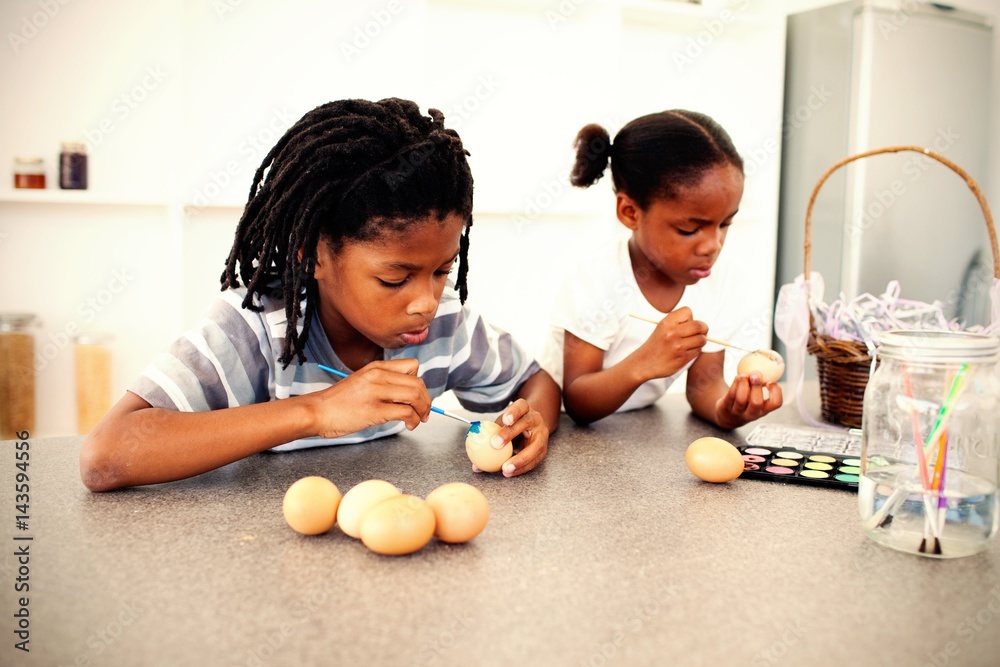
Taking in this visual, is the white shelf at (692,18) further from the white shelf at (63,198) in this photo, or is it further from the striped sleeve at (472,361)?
the striped sleeve at (472,361)

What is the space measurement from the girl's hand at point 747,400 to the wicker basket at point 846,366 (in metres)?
0.14

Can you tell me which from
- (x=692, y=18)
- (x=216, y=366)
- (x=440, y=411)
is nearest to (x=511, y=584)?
(x=440, y=411)

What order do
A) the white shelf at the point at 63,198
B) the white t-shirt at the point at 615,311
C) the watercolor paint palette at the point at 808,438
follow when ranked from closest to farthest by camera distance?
1. the watercolor paint palette at the point at 808,438
2. the white t-shirt at the point at 615,311
3. the white shelf at the point at 63,198

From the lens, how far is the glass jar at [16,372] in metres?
2.28

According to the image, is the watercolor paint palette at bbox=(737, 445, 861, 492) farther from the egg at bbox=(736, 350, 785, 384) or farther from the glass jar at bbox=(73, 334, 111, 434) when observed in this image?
the glass jar at bbox=(73, 334, 111, 434)

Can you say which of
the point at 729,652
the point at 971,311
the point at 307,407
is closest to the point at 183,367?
the point at 307,407

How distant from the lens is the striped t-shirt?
1.05m

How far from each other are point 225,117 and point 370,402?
72.1 inches

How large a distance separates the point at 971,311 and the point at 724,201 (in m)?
2.11

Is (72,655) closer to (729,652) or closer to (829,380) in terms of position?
(729,652)

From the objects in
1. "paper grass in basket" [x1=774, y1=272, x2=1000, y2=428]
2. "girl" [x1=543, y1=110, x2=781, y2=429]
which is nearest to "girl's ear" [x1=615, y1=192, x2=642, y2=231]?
"girl" [x1=543, y1=110, x2=781, y2=429]

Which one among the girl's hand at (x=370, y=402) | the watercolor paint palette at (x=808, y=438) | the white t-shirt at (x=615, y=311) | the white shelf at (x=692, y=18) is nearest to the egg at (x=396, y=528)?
the girl's hand at (x=370, y=402)

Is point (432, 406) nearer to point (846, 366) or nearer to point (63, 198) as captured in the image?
point (846, 366)

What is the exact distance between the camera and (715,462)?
985 mm
